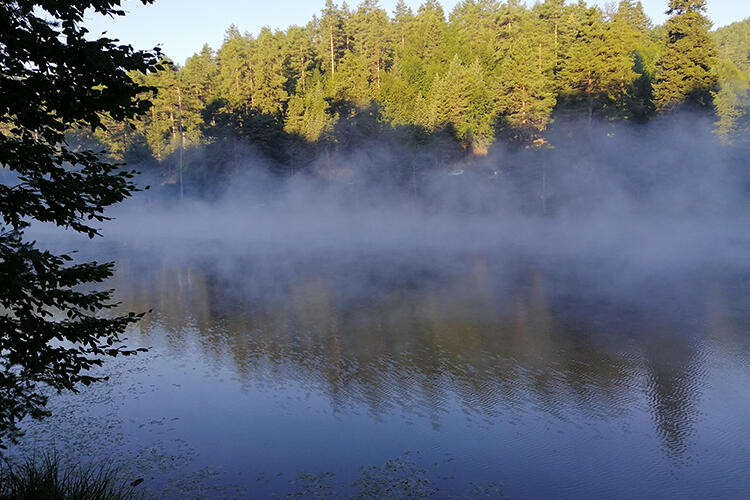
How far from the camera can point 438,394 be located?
590 inches

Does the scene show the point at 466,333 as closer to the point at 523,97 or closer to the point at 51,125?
the point at 51,125

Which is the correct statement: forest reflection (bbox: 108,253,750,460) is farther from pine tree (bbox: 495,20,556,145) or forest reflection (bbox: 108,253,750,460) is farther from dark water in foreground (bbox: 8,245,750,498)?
pine tree (bbox: 495,20,556,145)

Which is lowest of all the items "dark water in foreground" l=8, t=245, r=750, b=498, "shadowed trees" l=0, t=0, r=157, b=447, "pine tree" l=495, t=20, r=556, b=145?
"dark water in foreground" l=8, t=245, r=750, b=498

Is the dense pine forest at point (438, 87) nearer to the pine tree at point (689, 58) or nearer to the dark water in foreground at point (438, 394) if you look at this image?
the pine tree at point (689, 58)

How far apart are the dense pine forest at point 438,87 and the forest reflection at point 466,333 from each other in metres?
20.5

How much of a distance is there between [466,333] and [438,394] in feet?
19.9

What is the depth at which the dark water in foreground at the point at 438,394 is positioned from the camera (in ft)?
36.6

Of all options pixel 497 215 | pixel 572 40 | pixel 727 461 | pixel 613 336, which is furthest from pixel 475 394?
pixel 572 40

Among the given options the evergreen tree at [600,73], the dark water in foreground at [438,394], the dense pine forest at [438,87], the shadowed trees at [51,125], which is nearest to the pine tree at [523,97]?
the dense pine forest at [438,87]

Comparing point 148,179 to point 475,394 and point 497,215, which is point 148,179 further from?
point 475,394

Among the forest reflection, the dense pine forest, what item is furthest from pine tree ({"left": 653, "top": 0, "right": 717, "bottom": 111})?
the forest reflection

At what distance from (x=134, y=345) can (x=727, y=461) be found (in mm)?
16921

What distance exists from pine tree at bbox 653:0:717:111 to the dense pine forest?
11cm

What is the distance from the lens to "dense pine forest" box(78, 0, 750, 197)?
53250mm
